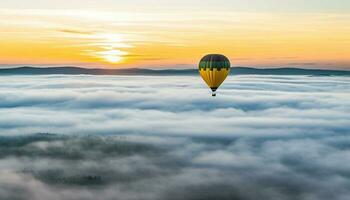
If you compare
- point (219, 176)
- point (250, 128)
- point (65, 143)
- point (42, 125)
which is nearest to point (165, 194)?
point (219, 176)

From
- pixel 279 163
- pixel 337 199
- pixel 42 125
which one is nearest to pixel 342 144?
pixel 279 163

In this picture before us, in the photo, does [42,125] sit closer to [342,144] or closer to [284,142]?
[284,142]

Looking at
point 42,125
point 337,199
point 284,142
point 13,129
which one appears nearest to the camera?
point 337,199

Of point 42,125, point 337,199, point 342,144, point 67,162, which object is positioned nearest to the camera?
point 337,199

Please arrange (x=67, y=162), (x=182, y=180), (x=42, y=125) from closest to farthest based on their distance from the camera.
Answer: (x=182, y=180) < (x=67, y=162) < (x=42, y=125)

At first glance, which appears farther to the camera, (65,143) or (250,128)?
(250,128)

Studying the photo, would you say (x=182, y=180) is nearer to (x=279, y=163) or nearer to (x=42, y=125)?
(x=279, y=163)
